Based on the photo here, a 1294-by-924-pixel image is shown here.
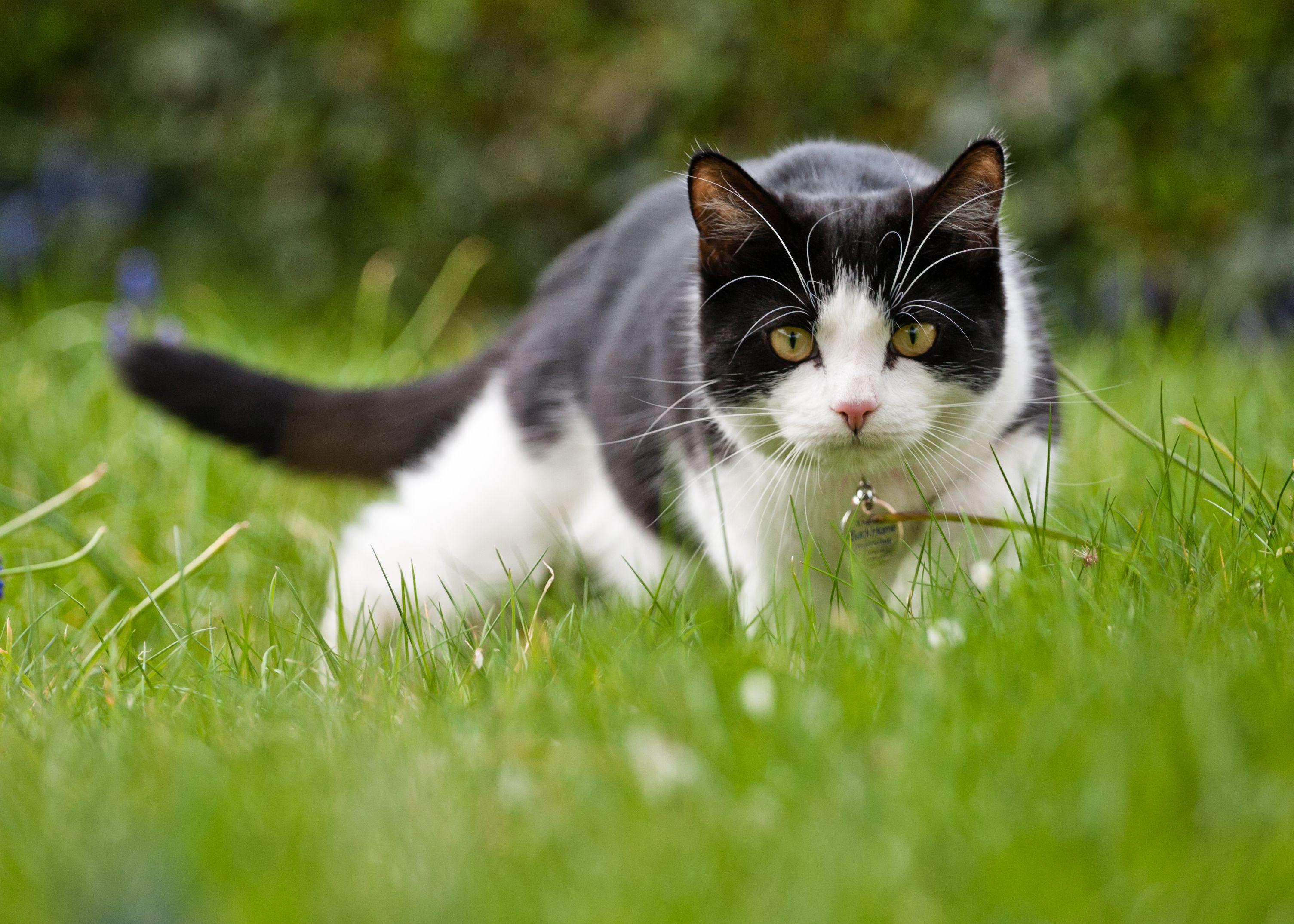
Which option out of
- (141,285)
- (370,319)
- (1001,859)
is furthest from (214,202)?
(1001,859)

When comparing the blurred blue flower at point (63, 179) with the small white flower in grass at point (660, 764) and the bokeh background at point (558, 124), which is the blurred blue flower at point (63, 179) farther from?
the small white flower in grass at point (660, 764)

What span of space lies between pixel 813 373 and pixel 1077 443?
4.05ft

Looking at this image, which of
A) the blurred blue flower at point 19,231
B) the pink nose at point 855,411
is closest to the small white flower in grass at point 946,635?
the pink nose at point 855,411

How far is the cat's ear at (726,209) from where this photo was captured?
165 cm

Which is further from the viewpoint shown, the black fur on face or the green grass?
the black fur on face

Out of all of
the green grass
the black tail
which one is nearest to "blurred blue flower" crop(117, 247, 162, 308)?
the black tail

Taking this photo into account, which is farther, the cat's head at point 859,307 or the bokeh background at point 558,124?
the bokeh background at point 558,124

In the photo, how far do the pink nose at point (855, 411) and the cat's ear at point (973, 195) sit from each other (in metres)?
0.30

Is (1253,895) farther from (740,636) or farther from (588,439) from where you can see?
(588,439)

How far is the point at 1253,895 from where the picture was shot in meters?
0.86

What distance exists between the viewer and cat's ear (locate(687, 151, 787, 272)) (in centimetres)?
165

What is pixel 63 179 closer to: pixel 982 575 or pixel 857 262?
pixel 857 262

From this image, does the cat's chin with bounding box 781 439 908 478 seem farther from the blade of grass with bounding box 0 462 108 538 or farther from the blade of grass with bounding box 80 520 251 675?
the blade of grass with bounding box 0 462 108 538

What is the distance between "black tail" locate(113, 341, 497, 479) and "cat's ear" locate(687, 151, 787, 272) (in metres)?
0.94
